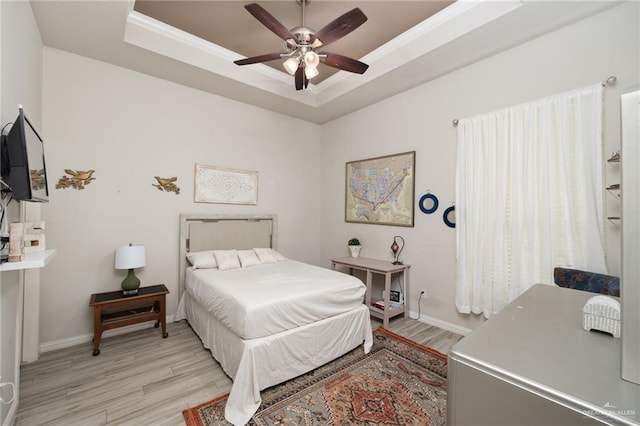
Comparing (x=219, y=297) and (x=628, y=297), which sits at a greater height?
(x=628, y=297)

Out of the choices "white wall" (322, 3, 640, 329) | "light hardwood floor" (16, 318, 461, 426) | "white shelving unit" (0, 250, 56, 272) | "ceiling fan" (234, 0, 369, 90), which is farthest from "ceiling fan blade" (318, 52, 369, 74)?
"light hardwood floor" (16, 318, 461, 426)

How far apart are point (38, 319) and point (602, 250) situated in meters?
4.83

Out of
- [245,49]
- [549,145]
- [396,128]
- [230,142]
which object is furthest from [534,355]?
[230,142]

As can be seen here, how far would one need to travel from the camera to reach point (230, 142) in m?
3.85

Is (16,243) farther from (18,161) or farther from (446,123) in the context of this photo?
(446,123)

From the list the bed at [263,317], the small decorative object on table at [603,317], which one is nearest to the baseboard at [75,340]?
the bed at [263,317]

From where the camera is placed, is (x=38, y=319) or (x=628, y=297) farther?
(x=38, y=319)

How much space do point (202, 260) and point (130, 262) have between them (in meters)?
0.69

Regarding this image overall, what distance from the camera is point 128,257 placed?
9.18ft

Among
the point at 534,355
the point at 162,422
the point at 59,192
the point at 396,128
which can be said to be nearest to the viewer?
the point at 534,355

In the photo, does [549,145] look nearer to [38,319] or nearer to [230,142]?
[230,142]

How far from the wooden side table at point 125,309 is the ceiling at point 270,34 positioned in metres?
2.45

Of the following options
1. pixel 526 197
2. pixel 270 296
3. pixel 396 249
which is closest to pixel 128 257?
pixel 270 296

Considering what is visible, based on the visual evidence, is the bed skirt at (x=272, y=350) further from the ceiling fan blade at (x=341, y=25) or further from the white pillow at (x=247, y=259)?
the ceiling fan blade at (x=341, y=25)
